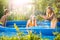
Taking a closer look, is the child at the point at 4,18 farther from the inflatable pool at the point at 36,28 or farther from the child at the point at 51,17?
the child at the point at 51,17

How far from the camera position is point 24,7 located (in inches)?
88.1

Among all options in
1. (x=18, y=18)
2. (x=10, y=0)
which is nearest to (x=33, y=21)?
(x=18, y=18)

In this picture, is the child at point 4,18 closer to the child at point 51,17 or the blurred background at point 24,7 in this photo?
the blurred background at point 24,7

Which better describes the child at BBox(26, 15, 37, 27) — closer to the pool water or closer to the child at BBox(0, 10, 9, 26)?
the pool water

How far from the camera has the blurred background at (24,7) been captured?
7.27 feet

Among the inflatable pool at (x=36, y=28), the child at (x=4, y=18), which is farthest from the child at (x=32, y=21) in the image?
the child at (x=4, y=18)

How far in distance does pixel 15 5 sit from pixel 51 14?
1.47ft

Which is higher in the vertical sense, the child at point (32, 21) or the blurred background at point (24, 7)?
the blurred background at point (24, 7)

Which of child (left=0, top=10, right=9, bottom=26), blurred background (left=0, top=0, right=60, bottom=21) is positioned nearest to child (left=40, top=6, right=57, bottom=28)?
blurred background (left=0, top=0, right=60, bottom=21)

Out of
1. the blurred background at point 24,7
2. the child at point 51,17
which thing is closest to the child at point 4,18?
the blurred background at point 24,7

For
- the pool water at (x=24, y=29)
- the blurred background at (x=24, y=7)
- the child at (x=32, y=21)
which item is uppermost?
the blurred background at (x=24, y=7)

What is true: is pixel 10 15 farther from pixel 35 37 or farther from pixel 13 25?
pixel 35 37

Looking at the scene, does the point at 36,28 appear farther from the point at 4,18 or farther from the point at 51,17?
the point at 4,18

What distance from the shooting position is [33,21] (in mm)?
2236
